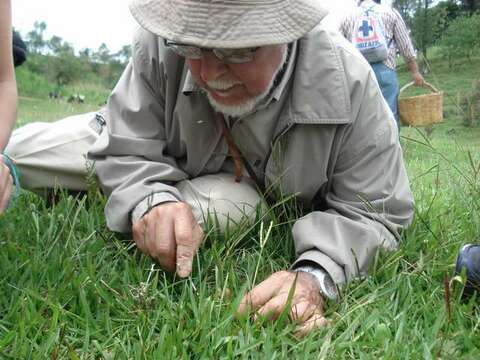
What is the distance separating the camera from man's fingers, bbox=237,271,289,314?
1561 mm

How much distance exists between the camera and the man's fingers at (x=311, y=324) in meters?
1.49

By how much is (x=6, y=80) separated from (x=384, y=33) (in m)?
4.20

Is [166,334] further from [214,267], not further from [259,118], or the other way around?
[259,118]

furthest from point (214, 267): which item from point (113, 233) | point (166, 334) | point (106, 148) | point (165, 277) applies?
point (106, 148)

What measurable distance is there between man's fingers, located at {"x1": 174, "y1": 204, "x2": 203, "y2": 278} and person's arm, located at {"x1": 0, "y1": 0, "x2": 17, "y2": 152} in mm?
563

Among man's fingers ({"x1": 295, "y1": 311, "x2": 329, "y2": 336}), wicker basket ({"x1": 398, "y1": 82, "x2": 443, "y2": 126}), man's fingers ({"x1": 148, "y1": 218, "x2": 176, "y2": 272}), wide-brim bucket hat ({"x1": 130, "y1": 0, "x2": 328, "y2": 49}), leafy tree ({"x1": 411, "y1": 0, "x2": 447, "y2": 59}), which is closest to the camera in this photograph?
man's fingers ({"x1": 295, "y1": 311, "x2": 329, "y2": 336})

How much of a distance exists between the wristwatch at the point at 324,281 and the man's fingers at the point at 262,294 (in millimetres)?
108

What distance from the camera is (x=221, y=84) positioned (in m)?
1.83

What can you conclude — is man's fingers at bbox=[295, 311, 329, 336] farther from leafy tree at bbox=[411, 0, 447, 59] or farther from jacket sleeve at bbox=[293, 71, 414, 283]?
leafy tree at bbox=[411, 0, 447, 59]

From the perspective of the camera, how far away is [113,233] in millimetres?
2004

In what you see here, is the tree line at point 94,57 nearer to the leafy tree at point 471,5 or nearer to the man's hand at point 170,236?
the leafy tree at point 471,5

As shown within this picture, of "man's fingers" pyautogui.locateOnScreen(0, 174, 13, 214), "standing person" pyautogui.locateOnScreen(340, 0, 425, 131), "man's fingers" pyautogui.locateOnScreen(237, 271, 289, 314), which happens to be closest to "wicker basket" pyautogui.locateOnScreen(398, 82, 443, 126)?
"standing person" pyautogui.locateOnScreen(340, 0, 425, 131)

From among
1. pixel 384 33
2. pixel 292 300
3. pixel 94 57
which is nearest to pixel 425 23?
pixel 384 33

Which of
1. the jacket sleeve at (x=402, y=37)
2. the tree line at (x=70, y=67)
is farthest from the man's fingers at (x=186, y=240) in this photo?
the tree line at (x=70, y=67)
